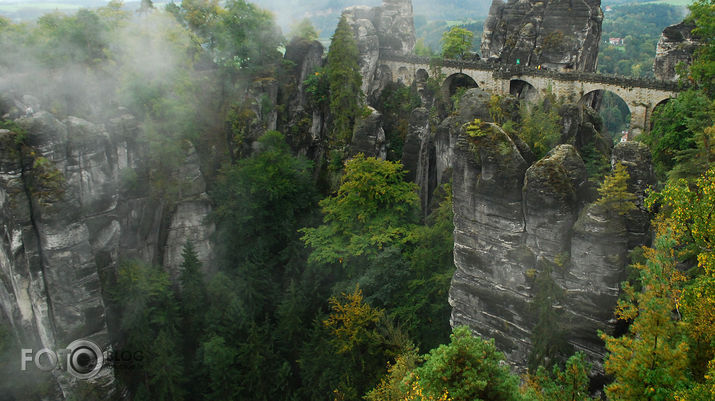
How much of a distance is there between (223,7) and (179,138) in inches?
551

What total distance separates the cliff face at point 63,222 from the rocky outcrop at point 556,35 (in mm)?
27356

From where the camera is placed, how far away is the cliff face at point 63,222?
27.3 m

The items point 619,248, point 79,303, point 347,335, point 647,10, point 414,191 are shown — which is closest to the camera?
point 619,248

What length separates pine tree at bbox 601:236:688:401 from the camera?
1230 centimetres

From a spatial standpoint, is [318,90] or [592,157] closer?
[592,157]

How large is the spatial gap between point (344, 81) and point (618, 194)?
2265 centimetres

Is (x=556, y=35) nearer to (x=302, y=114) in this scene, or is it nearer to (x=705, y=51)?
(x=705, y=51)

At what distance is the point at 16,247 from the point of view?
2770 cm

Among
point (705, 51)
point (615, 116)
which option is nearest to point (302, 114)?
point (705, 51)

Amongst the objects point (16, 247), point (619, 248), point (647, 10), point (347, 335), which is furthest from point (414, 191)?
point (647, 10)

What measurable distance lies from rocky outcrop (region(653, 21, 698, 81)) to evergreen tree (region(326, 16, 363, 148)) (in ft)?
63.1

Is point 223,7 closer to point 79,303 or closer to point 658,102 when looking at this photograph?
point 79,303

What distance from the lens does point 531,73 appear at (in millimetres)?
38188

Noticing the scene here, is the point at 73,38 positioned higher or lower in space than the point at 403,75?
higher
